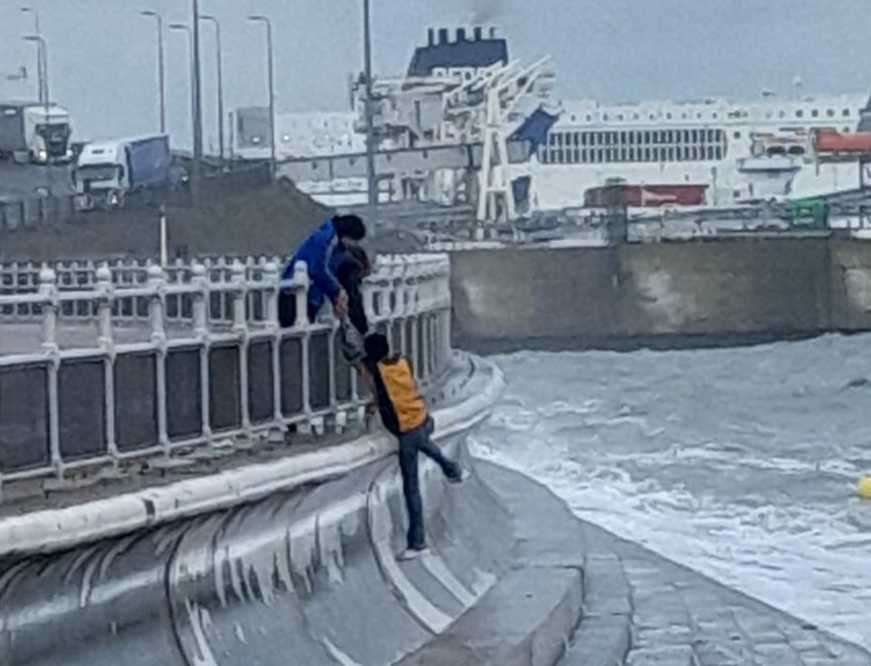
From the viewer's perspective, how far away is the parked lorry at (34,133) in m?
78.2

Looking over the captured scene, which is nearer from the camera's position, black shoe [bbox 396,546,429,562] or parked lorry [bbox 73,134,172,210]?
black shoe [bbox 396,546,429,562]

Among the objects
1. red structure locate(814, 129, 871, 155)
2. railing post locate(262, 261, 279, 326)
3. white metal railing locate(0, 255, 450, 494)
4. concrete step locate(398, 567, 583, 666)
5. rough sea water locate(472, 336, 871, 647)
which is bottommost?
rough sea water locate(472, 336, 871, 647)

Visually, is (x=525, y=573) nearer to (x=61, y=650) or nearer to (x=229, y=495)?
(x=229, y=495)

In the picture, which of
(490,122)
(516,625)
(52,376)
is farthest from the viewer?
(490,122)

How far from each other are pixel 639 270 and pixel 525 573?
5786cm

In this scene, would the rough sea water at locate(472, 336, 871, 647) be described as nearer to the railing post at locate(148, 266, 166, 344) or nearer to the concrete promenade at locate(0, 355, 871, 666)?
the concrete promenade at locate(0, 355, 871, 666)

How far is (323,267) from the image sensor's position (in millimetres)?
13141

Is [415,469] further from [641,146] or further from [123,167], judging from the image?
[641,146]

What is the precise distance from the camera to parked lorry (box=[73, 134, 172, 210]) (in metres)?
65.6

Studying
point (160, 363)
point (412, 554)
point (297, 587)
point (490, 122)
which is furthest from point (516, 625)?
point (490, 122)

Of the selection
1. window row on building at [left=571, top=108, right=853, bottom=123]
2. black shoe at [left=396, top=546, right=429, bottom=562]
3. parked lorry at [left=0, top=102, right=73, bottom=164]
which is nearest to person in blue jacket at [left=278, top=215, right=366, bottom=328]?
black shoe at [left=396, top=546, right=429, bottom=562]

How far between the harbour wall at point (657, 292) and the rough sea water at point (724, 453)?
2.92ft

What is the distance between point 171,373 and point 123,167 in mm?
58732

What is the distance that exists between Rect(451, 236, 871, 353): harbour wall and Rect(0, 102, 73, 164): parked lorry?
48.3 ft
